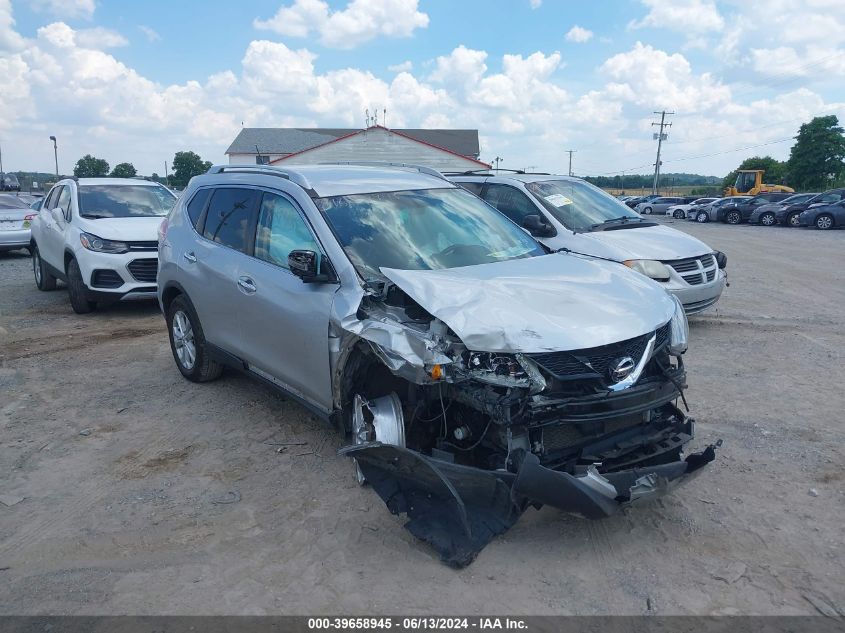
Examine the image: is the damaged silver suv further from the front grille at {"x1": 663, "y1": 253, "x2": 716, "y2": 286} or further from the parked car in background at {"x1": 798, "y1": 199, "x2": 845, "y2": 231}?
the parked car in background at {"x1": 798, "y1": 199, "x2": 845, "y2": 231}

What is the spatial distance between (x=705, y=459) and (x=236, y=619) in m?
2.51

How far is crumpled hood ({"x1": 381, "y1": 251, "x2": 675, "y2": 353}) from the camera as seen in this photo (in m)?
3.49

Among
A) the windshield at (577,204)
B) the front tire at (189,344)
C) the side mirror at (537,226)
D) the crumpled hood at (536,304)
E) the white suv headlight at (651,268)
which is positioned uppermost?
the windshield at (577,204)

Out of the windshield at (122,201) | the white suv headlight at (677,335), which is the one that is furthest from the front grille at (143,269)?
the white suv headlight at (677,335)

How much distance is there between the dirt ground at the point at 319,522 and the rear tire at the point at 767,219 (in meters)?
29.2

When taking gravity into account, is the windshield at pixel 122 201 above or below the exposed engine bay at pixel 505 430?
above

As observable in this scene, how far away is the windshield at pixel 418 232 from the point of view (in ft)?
14.6

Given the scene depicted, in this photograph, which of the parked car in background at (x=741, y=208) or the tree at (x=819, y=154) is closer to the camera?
the parked car in background at (x=741, y=208)

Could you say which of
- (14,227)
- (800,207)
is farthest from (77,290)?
(800,207)

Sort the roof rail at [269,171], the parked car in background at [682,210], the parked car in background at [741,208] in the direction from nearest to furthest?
the roof rail at [269,171] < the parked car in background at [741,208] < the parked car in background at [682,210]

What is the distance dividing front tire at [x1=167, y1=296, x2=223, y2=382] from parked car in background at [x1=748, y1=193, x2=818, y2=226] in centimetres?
3181

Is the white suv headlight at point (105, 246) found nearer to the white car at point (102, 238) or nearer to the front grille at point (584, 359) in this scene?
the white car at point (102, 238)

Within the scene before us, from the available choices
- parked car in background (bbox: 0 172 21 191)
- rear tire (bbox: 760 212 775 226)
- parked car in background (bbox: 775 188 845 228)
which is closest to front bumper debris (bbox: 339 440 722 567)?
parked car in background (bbox: 775 188 845 228)

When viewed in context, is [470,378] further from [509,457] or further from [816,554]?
[816,554]
